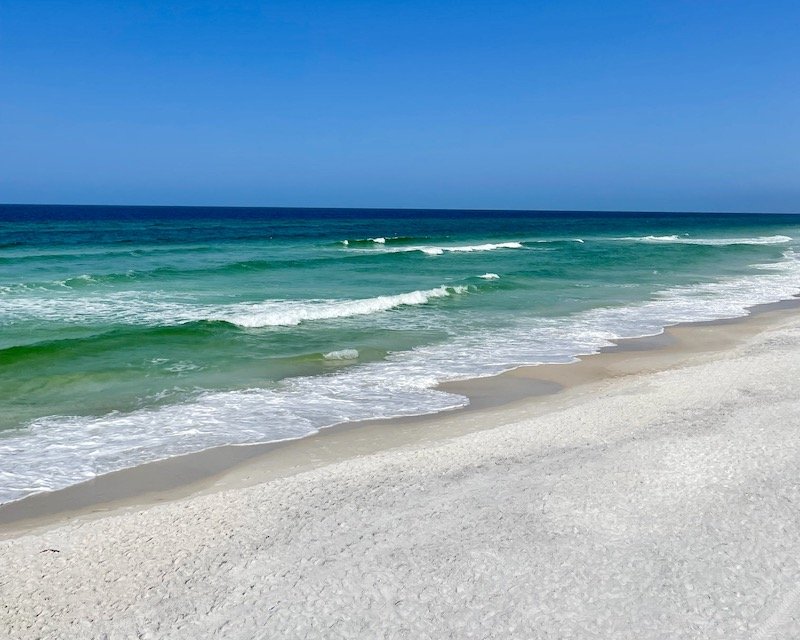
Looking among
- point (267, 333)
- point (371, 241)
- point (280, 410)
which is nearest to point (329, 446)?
point (280, 410)

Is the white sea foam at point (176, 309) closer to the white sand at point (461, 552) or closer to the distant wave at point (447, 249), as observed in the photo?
the white sand at point (461, 552)

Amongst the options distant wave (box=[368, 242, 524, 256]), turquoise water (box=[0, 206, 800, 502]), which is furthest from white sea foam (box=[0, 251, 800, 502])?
distant wave (box=[368, 242, 524, 256])

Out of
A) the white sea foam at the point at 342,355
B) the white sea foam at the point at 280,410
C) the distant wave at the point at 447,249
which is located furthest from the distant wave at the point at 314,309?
the distant wave at the point at 447,249

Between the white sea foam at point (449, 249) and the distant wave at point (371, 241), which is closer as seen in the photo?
the white sea foam at point (449, 249)

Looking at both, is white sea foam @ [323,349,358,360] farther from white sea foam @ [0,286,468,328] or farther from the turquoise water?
white sea foam @ [0,286,468,328]

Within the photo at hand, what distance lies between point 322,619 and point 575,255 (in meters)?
39.7

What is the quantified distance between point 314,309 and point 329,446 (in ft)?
35.9

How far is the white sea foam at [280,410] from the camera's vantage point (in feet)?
28.6

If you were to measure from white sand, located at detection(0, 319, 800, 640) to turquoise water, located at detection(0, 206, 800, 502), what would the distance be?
2413 mm

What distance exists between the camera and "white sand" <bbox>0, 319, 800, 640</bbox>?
16.5 feet

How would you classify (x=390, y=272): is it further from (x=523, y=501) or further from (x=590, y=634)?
(x=590, y=634)

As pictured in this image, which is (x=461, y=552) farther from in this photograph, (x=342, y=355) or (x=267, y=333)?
(x=267, y=333)

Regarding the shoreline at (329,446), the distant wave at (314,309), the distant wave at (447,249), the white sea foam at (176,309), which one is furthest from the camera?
the distant wave at (447,249)

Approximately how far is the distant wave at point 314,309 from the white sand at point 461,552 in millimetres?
10328
